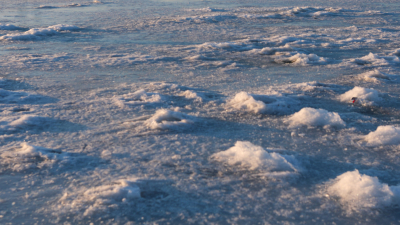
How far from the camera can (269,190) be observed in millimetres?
2711

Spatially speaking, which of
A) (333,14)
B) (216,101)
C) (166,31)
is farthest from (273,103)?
(333,14)

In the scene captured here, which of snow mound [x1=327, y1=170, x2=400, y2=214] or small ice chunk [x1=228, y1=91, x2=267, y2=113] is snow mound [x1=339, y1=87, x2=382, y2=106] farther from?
snow mound [x1=327, y1=170, x2=400, y2=214]

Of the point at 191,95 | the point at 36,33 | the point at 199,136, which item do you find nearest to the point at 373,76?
the point at 191,95

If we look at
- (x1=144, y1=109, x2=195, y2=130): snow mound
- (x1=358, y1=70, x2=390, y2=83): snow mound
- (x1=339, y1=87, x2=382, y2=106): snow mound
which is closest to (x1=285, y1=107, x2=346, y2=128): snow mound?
(x1=339, y1=87, x2=382, y2=106): snow mound

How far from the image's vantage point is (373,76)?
19.6 ft

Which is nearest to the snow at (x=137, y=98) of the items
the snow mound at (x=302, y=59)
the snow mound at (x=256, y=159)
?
the snow mound at (x=256, y=159)

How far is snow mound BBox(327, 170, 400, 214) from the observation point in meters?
2.49

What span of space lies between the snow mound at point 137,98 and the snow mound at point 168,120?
55cm

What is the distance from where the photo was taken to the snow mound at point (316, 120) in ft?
12.9

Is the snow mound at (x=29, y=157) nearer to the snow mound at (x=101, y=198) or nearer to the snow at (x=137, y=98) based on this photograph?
the snow mound at (x=101, y=198)

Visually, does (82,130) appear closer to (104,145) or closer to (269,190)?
(104,145)

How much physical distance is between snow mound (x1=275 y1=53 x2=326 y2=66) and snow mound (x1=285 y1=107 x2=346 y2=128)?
3.13 meters

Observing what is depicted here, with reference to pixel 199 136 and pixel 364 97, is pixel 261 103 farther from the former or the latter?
pixel 364 97

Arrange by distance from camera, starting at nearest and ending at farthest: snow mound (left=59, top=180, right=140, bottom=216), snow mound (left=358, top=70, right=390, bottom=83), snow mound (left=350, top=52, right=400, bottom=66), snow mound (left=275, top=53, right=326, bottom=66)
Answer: snow mound (left=59, top=180, right=140, bottom=216) < snow mound (left=358, top=70, right=390, bottom=83) < snow mound (left=350, top=52, right=400, bottom=66) < snow mound (left=275, top=53, right=326, bottom=66)
